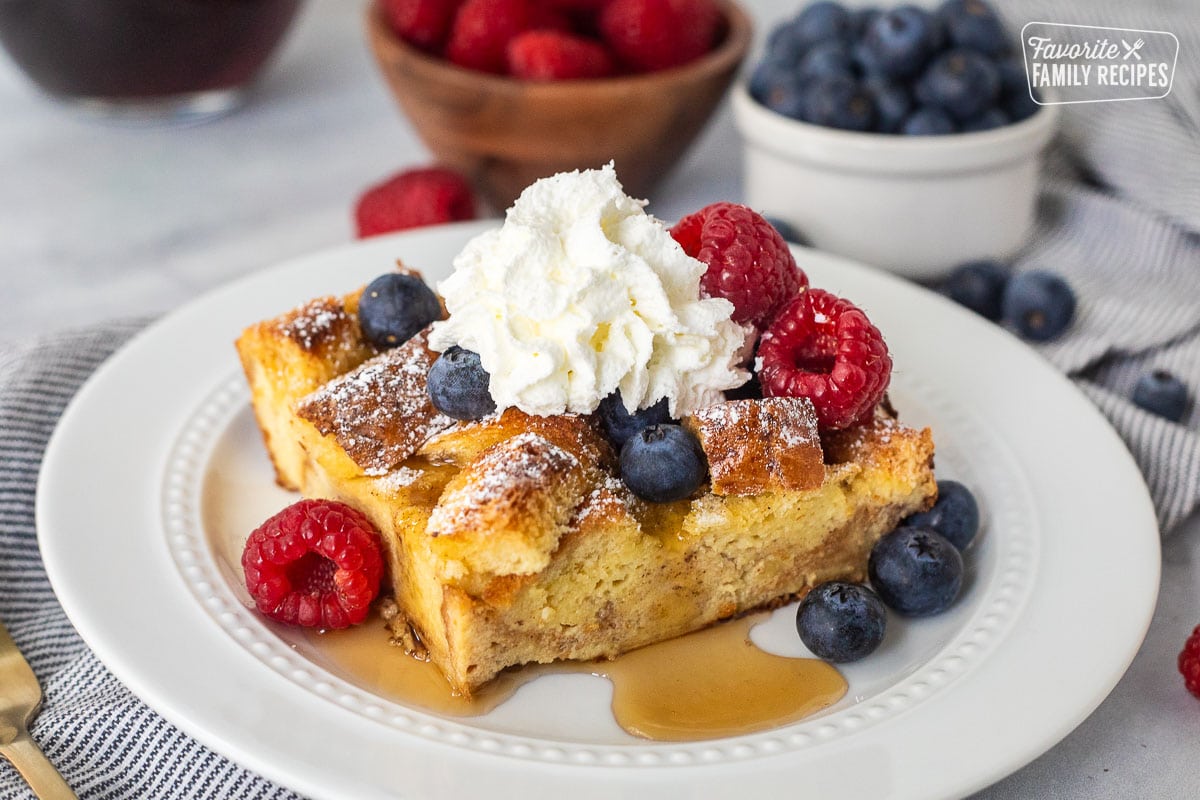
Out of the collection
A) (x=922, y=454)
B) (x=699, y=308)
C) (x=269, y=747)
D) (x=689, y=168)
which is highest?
(x=699, y=308)

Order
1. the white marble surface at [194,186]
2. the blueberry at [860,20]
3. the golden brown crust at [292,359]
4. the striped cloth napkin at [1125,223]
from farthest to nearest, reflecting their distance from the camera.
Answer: the white marble surface at [194,186], the blueberry at [860,20], the striped cloth napkin at [1125,223], the golden brown crust at [292,359]

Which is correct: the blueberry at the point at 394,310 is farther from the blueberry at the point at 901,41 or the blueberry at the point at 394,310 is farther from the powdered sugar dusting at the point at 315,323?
the blueberry at the point at 901,41

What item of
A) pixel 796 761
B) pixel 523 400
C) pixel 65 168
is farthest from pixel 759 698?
pixel 65 168

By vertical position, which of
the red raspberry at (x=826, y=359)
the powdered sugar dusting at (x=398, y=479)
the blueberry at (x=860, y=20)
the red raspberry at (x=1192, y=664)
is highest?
the red raspberry at (x=826, y=359)

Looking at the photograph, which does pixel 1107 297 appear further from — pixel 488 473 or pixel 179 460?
pixel 179 460

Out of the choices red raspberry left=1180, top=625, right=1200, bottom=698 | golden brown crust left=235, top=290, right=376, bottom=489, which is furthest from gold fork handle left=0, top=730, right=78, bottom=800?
red raspberry left=1180, top=625, right=1200, bottom=698
